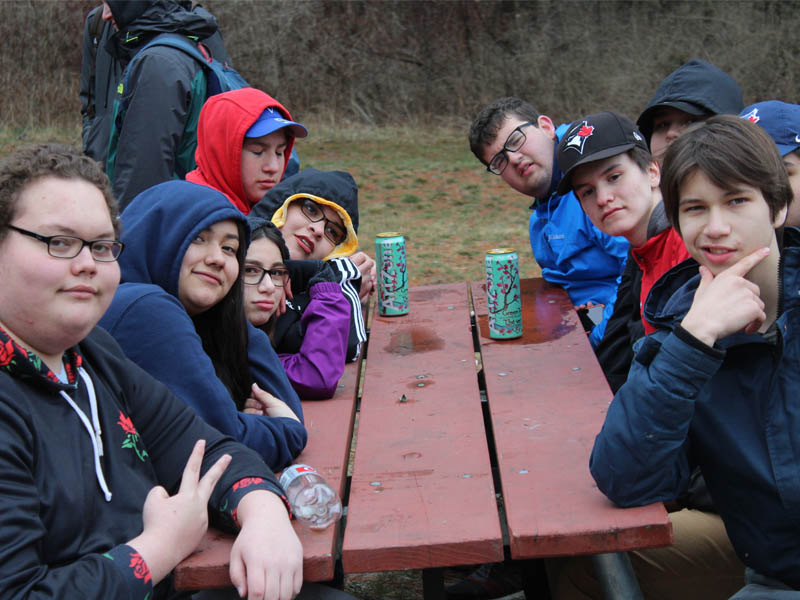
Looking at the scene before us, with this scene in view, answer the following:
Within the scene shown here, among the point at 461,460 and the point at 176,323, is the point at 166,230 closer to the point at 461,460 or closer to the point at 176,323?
the point at 176,323

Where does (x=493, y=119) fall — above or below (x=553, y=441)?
above

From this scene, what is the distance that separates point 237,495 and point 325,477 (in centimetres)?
30

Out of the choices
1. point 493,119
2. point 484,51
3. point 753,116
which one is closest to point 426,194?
point 484,51

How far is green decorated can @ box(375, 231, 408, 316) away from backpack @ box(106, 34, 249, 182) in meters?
1.04

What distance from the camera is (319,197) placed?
341 cm

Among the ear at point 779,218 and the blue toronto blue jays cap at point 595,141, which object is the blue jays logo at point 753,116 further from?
the ear at point 779,218

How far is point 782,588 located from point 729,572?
0.48 m

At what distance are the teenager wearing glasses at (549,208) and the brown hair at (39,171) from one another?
2222mm

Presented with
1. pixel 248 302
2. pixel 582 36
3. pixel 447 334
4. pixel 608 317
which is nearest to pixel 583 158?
pixel 608 317

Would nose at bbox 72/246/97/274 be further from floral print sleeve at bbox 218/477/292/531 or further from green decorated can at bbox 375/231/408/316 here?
green decorated can at bbox 375/231/408/316

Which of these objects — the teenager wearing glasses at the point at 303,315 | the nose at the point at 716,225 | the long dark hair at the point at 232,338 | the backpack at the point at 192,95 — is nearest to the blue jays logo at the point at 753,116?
the nose at the point at 716,225

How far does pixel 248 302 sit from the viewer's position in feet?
8.98

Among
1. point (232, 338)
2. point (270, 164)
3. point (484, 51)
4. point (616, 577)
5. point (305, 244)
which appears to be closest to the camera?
point (616, 577)

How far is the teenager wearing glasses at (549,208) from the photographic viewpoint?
11.8 feet
